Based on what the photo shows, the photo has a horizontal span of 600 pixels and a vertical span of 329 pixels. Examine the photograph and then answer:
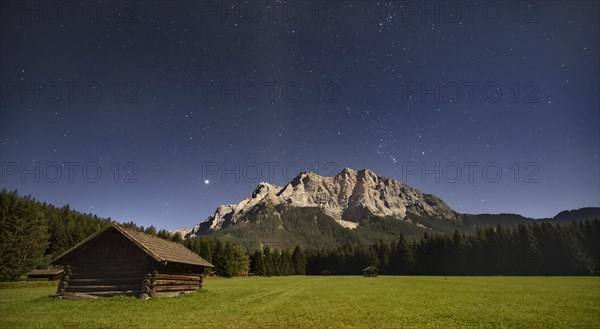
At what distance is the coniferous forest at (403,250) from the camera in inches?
2702

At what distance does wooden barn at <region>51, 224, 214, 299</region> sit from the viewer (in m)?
26.6

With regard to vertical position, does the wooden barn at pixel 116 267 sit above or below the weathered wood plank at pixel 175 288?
above

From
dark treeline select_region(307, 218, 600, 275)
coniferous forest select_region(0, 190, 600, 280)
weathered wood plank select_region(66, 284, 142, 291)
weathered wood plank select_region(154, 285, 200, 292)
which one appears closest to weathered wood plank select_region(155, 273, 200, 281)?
weathered wood plank select_region(154, 285, 200, 292)

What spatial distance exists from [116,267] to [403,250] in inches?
5002

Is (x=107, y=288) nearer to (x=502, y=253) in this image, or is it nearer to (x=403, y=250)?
(x=502, y=253)

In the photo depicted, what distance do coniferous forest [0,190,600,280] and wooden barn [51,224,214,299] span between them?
162ft

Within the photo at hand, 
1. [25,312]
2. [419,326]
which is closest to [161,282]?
[25,312]

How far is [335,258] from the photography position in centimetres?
15450

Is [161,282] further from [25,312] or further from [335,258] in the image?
[335,258]

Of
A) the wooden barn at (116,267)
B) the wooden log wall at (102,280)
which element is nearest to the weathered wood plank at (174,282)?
the wooden barn at (116,267)

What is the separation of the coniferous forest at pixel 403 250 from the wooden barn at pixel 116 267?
4935 centimetres

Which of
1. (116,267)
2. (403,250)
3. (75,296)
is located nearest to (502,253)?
(403,250)

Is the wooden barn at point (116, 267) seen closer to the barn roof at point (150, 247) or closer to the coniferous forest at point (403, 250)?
the barn roof at point (150, 247)

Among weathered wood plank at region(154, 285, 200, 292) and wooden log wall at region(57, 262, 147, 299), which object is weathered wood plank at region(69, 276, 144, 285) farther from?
weathered wood plank at region(154, 285, 200, 292)
